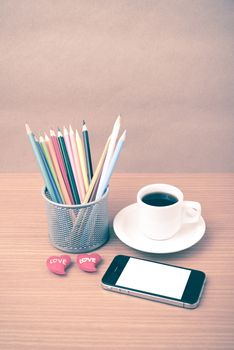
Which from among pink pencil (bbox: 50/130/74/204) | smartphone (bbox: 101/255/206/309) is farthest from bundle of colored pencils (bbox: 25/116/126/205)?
smartphone (bbox: 101/255/206/309)

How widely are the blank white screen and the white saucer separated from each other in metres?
0.02

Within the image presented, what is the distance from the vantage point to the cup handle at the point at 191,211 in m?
0.74

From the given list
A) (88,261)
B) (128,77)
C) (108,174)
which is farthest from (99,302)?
(128,77)

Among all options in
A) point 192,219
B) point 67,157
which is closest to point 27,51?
point 67,157

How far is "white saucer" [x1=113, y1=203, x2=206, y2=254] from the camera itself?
71 cm

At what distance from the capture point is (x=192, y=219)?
74cm

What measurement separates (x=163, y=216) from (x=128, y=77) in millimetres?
418

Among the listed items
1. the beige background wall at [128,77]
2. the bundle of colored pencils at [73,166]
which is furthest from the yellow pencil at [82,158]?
the beige background wall at [128,77]

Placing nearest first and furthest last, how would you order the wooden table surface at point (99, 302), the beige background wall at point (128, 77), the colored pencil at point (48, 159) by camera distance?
1. the wooden table surface at point (99, 302)
2. the colored pencil at point (48, 159)
3. the beige background wall at point (128, 77)

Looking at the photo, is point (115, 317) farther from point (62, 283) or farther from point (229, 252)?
point (229, 252)

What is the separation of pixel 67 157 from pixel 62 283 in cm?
17

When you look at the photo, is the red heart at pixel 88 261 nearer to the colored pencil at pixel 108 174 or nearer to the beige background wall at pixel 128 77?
the colored pencil at pixel 108 174

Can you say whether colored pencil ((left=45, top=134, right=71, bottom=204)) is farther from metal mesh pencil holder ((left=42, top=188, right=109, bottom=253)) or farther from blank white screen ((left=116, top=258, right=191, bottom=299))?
blank white screen ((left=116, top=258, right=191, bottom=299))

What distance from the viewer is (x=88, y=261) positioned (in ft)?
2.27
